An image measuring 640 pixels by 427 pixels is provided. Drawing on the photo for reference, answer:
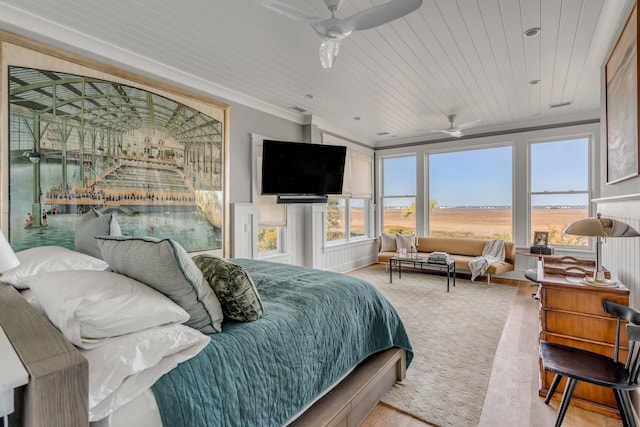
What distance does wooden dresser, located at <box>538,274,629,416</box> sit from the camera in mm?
1927

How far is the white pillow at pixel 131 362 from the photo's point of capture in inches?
33.4

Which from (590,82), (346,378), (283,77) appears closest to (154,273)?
(346,378)

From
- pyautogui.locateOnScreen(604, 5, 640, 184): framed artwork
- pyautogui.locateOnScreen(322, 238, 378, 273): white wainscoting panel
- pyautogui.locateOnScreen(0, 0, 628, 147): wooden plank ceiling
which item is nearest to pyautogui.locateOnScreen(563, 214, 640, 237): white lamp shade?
pyautogui.locateOnScreen(604, 5, 640, 184): framed artwork

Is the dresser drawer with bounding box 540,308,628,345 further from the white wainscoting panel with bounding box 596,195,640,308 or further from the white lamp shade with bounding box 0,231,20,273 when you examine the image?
the white lamp shade with bounding box 0,231,20,273

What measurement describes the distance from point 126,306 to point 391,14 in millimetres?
2016

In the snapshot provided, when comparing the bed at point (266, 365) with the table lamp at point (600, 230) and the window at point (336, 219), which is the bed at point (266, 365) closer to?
the table lamp at point (600, 230)

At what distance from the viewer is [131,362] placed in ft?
2.98

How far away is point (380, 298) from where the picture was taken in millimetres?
2195

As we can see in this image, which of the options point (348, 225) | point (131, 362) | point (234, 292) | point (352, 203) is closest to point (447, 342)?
point (234, 292)

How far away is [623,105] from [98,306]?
3.04 m

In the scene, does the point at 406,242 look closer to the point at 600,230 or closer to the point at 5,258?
the point at 600,230

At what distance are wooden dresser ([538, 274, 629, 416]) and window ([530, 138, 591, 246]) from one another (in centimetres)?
379

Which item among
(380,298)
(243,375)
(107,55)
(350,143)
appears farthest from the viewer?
(350,143)

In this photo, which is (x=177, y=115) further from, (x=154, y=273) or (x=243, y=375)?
(x=243, y=375)
